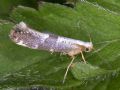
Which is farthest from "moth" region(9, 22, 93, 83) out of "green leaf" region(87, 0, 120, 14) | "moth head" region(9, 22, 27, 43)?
"green leaf" region(87, 0, 120, 14)

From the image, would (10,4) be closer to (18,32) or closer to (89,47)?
(18,32)

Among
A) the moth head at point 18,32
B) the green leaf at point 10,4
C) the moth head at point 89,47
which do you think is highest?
the moth head at point 18,32

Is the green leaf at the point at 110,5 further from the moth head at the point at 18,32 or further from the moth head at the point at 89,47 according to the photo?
the moth head at the point at 18,32

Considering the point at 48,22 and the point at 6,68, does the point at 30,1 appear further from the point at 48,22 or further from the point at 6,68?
the point at 6,68

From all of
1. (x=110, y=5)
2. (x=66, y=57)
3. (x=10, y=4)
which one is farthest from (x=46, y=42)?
(x=10, y=4)

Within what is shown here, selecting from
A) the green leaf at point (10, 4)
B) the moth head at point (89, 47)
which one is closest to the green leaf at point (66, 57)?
the moth head at point (89, 47)

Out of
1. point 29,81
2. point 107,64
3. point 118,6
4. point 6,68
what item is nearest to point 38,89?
point 29,81
